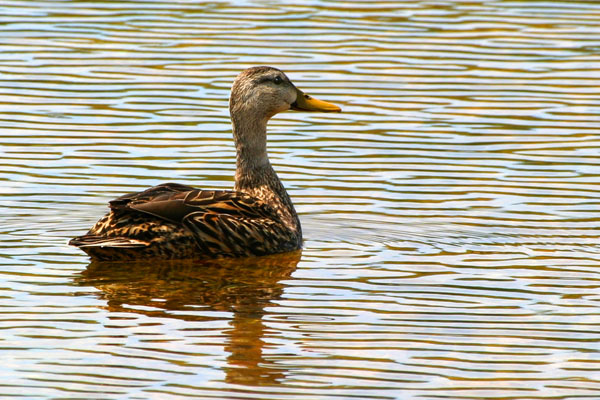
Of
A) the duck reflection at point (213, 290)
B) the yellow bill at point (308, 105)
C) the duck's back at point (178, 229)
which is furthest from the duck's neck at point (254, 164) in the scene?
the duck reflection at point (213, 290)

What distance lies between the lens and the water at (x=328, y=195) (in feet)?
26.2

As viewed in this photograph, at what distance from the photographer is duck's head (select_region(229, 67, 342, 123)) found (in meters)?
11.5

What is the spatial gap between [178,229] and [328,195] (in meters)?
2.29

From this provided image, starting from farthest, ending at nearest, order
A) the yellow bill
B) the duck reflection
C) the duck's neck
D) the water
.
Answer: the yellow bill, the duck's neck, the duck reflection, the water

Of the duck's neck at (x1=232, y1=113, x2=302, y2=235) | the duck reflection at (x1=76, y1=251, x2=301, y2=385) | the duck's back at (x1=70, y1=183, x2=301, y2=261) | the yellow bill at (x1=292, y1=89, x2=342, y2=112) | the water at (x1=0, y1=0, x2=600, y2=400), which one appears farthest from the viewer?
the yellow bill at (x1=292, y1=89, x2=342, y2=112)

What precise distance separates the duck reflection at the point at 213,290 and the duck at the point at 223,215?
0.37ft

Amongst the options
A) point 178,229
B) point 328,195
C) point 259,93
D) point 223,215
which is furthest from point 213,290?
point 328,195

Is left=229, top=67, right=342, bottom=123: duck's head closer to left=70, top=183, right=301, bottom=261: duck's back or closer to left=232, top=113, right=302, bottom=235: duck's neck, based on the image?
left=232, top=113, right=302, bottom=235: duck's neck

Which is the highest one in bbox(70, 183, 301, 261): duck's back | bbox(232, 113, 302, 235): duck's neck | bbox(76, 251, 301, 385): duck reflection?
bbox(232, 113, 302, 235): duck's neck

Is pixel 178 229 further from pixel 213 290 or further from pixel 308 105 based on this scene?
pixel 308 105

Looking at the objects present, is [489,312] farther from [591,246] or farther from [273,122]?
[273,122]

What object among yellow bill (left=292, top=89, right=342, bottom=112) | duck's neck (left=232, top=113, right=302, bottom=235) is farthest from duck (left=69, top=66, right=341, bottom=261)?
yellow bill (left=292, top=89, right=342, bottom=112)

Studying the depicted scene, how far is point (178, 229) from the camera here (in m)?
10.4

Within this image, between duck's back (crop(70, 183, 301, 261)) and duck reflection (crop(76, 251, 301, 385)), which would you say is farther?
duck's back (crop(70, 183, 301, 261))
